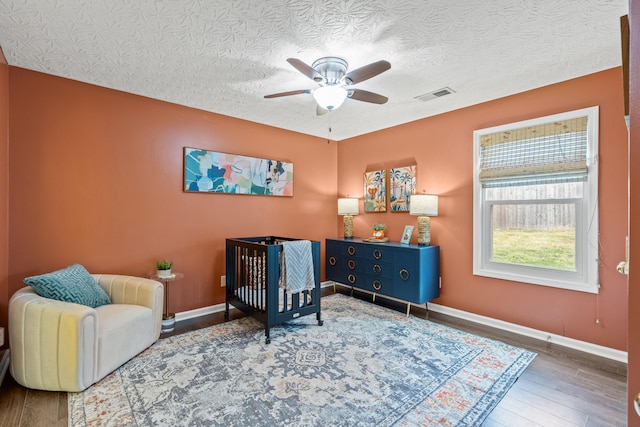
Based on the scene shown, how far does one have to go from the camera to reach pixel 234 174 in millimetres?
3711

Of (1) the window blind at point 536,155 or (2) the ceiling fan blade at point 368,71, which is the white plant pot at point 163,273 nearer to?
(2) the ceiling fan blade at point 368,71

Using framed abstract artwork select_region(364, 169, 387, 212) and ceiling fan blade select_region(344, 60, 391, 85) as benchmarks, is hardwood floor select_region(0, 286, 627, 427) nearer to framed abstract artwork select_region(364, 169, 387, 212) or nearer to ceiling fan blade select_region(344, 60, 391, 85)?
ceiling fan blade select_region(344, 60, 391, 85)

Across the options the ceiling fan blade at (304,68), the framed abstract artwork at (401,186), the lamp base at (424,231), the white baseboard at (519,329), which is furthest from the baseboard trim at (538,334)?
the ceiling fan blade at (304,68)

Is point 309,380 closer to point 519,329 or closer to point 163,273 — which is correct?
point 163,273

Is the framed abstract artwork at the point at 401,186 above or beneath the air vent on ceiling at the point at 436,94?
beneath

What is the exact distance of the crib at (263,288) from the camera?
279cm

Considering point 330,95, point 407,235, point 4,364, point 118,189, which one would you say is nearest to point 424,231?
point 407,235

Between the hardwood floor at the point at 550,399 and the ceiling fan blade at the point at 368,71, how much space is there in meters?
2.25

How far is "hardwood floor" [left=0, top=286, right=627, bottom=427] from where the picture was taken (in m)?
1.75

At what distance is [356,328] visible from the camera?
10.1 ft

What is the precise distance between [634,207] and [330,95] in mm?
1904

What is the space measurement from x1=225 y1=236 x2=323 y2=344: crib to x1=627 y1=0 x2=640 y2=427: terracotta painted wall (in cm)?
239

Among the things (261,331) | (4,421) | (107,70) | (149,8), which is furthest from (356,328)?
(107,70)

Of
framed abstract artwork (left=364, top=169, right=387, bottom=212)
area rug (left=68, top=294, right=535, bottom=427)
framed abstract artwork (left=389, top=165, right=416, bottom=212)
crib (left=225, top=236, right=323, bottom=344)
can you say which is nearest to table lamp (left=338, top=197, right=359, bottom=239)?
framed abstract artwork (left=364, top=169, right=387, bottom=212)
